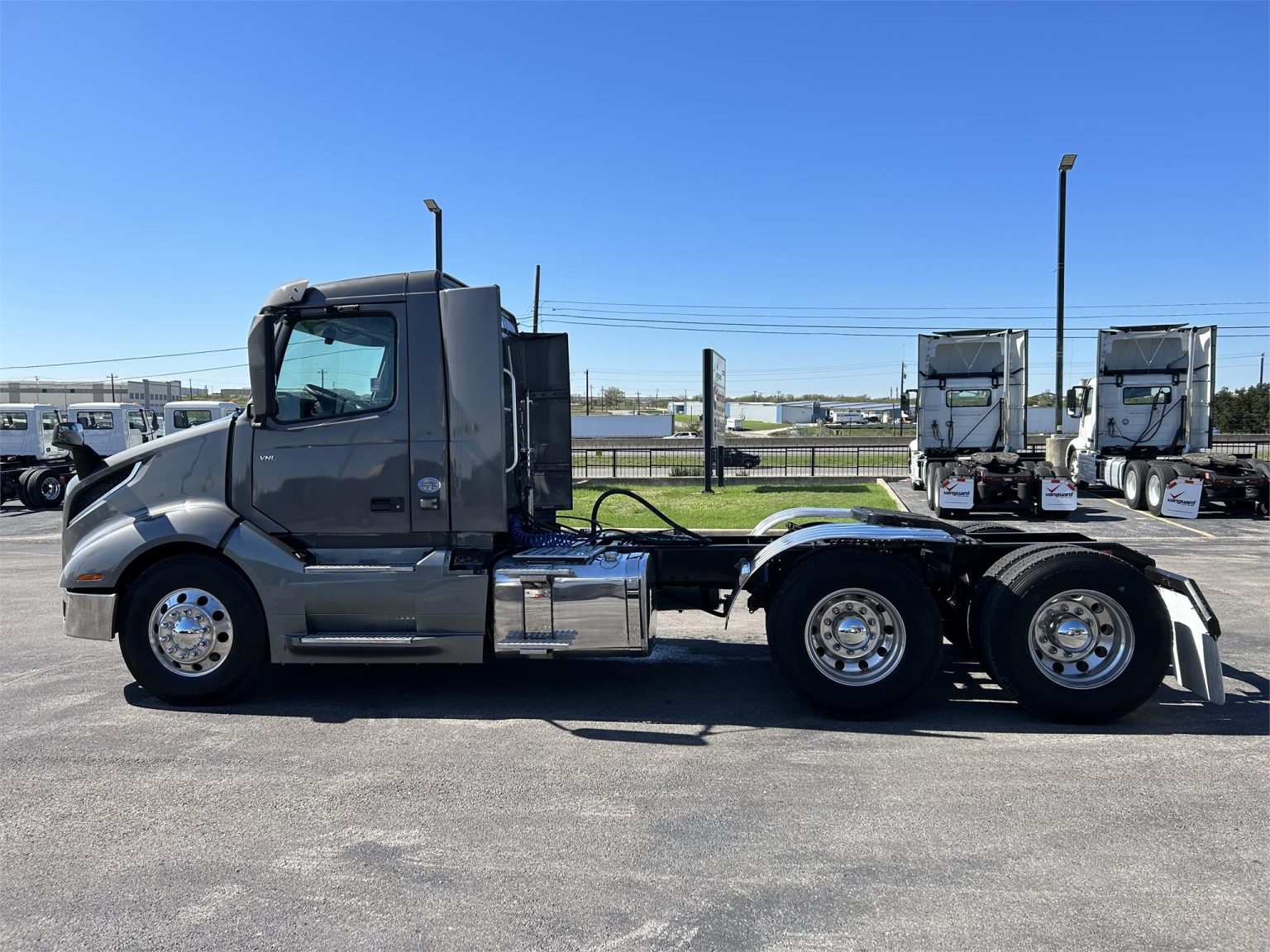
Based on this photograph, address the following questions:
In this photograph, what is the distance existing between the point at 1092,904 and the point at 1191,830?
929 mm

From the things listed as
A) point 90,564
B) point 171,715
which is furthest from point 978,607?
point 90,564

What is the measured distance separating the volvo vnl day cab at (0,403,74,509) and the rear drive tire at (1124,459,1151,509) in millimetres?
24903

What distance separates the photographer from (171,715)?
5.40 meters

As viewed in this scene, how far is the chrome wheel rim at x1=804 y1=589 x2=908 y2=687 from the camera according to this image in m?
5.19

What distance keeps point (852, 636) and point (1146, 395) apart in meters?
18.2

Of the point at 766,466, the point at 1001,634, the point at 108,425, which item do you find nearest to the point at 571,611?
the point at 1001,634

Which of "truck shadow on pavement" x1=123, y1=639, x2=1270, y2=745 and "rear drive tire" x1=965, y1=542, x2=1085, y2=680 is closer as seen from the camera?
"truck shadow on pavement" x1=123, y1=639, x2=1270, y2=745

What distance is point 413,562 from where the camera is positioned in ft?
18.2

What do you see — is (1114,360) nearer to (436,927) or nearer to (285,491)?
(285,491)

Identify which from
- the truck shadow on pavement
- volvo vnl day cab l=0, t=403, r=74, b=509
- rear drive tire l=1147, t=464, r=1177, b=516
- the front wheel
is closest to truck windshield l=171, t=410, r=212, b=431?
volvo vnl day cab l=0, t=403, r=74, b=509

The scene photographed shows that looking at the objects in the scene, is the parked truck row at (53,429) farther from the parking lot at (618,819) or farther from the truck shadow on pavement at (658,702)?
the parking lot at (618,819)

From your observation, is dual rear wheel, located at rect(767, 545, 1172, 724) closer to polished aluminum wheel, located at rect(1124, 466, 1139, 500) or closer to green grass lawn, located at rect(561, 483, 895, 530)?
green grass lawn, located at rect(561, 483, 895, 530)

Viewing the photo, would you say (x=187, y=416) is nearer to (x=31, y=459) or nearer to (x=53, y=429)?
(x=53, y=429)

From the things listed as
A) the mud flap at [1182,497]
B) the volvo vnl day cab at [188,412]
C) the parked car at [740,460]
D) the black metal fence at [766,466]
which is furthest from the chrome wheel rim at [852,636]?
the volvo vnl day cab at [188,412]
